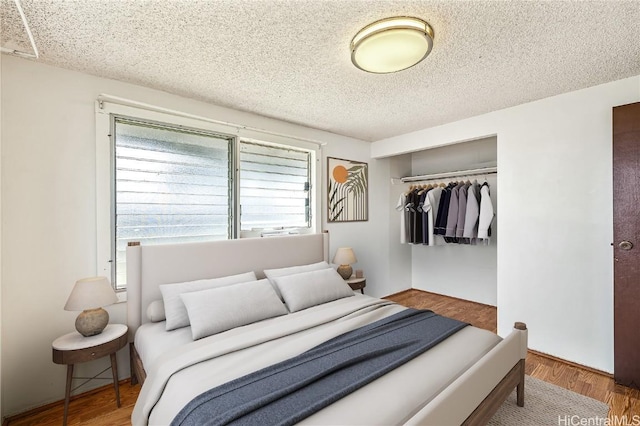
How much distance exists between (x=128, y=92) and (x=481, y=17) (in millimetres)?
2575

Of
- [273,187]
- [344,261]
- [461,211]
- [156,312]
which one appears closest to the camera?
[156,312]

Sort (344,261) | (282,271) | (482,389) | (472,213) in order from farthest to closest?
(472,213) → (344,261) → (282,271) → (482,389)

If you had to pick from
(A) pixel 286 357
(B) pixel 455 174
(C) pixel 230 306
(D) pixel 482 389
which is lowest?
(D) pixel 482 389

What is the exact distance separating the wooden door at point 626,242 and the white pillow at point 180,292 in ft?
9.79

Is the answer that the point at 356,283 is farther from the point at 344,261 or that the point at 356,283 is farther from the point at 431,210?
the point at 431,210

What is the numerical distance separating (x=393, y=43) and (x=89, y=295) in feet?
8.07

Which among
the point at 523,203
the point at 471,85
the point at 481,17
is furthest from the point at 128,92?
the point at 523,203

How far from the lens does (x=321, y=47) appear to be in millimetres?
1842

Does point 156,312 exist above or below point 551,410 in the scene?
above

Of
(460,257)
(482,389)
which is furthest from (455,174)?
(482,389)

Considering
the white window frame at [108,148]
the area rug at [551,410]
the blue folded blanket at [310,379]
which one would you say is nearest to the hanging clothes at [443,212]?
the area rug at [551,410]

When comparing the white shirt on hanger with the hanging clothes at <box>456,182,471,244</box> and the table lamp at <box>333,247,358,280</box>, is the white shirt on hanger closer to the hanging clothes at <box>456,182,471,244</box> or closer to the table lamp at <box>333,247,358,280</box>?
the hanging clothes at <box>456,182,471,244</box>

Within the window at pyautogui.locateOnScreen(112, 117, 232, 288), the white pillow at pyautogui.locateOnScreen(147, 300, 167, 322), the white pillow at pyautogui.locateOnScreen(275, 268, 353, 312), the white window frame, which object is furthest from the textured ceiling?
the white pillow at pyautogui.locateOnScreen(147, 300, 167, 322)

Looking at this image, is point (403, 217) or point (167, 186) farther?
point (403, 217)
